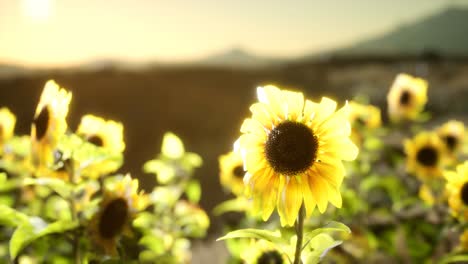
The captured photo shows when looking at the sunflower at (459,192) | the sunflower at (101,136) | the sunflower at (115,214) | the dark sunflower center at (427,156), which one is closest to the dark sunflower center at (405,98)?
the dark sunflower center at (427,156)

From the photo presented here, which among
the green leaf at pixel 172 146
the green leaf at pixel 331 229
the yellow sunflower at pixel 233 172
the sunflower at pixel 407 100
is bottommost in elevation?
the green leaf at pixel 331 229

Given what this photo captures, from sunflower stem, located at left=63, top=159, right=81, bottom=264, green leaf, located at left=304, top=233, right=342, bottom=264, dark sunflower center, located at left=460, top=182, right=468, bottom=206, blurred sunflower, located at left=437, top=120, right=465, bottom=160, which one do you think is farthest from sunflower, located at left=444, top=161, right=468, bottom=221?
blurred sunflower, located at left=437, top=120, right=465, bottom=160

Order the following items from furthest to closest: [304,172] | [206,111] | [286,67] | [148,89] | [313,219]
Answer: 1. [286,67]
2. [148,89]
3. [206,111]
4. [313,219]
5. [304,172]

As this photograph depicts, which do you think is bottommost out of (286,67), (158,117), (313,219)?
(313,219)

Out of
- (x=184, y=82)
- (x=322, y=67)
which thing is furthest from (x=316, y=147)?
(x=322, y=67)

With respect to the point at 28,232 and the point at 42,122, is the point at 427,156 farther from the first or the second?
the point at 28,232

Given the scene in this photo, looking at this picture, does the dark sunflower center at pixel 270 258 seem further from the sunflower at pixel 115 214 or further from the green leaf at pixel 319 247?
the green leaf at pixel 319 247

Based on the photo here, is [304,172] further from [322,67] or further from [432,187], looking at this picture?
[322,67]

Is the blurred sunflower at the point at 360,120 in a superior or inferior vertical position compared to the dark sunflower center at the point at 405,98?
inferior

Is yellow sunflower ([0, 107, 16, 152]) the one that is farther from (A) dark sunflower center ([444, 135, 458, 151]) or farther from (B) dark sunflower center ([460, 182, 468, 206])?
(A) dark sunflower center ([444, 135, 458, 151])
